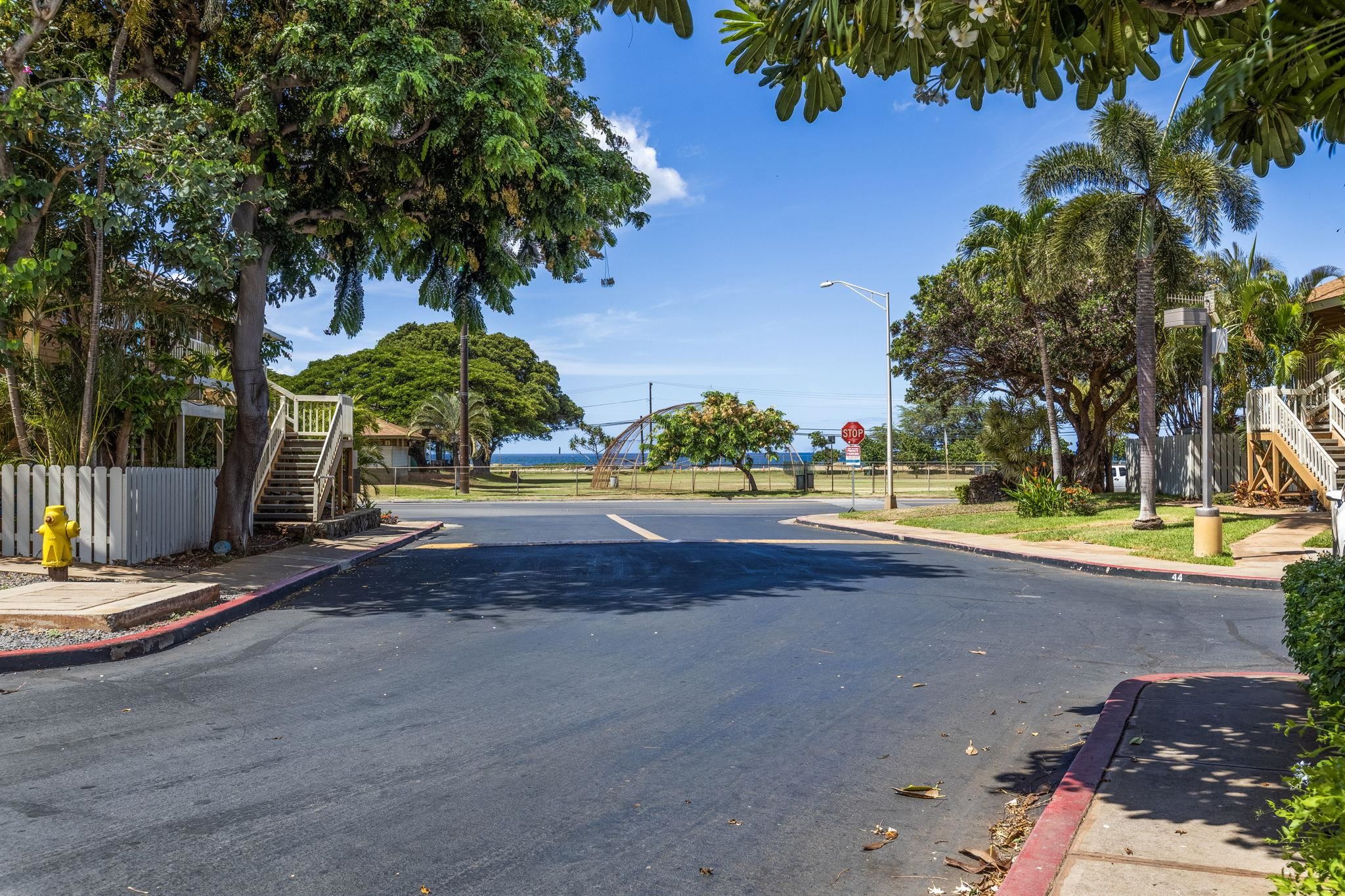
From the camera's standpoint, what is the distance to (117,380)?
46.8 feet

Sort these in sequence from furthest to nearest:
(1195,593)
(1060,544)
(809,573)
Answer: (1060,544), (809,573), (1195,593)

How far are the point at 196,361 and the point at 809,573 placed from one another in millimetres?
10758

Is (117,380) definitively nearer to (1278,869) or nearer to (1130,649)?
(1130,649)

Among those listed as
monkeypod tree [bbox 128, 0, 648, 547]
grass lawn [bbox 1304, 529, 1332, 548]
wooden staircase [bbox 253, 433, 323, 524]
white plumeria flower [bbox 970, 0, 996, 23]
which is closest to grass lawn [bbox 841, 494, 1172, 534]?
grass lawn [bbox 1304, 529, 1332, 548]

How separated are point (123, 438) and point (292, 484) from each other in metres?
5.30

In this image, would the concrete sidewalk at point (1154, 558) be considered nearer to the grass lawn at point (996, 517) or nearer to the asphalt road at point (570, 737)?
the grass lawn at point (996, 517)

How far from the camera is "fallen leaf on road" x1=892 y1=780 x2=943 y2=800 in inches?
191

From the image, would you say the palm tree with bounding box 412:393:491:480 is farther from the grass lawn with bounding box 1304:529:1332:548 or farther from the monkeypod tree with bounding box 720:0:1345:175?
the monkeypod tree with bounding box 720:0:1345:175

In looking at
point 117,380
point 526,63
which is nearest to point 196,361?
point 117,380

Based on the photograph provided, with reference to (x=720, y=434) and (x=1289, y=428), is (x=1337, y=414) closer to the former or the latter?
(x=1289, y=428)

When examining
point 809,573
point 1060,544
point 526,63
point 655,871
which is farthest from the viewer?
point 1060,544

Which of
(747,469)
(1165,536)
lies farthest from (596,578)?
(747,469)

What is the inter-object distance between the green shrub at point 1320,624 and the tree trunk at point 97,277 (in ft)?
41.3

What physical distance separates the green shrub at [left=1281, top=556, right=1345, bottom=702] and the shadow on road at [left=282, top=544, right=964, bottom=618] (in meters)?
6.38
